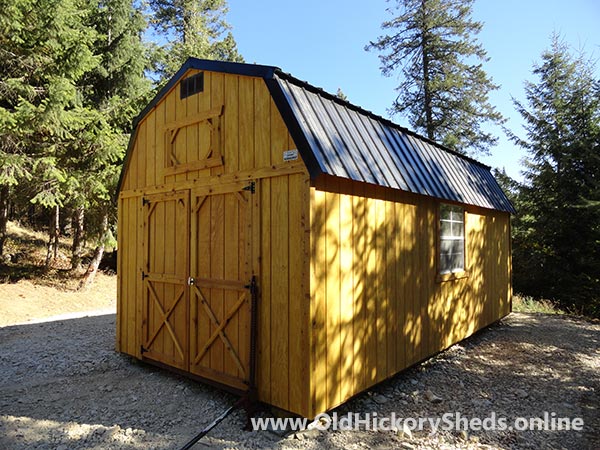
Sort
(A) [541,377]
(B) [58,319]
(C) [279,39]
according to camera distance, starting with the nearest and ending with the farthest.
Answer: (A) [541,377], (B) [58,319], (C) [279,39]

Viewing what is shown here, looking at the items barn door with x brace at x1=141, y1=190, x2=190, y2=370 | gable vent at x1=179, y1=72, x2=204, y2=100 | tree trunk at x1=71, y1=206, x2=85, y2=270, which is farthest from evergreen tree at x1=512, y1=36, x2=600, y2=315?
tree trunk at x1=71, y1=206, x2=85, y2=270

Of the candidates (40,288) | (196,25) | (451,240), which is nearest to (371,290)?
(451,240)

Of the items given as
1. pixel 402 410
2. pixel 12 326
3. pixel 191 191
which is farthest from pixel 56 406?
pixel 12 326

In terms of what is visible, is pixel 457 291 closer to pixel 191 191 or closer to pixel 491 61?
pixel 191 191

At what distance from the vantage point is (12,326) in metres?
7.47

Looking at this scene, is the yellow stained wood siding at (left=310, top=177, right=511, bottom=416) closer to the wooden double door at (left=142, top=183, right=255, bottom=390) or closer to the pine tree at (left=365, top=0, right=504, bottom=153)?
the wooden double door at (left=142, top=183, right=255, bottom=390)

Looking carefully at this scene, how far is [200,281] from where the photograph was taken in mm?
4098

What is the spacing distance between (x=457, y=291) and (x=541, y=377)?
4.95 feet

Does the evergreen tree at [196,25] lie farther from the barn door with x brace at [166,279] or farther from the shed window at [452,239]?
the shed window at [452,239]

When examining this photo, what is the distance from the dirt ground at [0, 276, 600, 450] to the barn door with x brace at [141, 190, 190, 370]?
39cm

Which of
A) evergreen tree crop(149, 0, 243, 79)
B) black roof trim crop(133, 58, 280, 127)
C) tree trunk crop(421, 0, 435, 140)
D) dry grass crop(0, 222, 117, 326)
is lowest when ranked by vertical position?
dry grass crop(0, 222, 117, 326)

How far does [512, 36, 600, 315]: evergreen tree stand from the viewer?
11.4 meters

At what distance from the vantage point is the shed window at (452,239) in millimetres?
5344

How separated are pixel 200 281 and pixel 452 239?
12.5 ft
